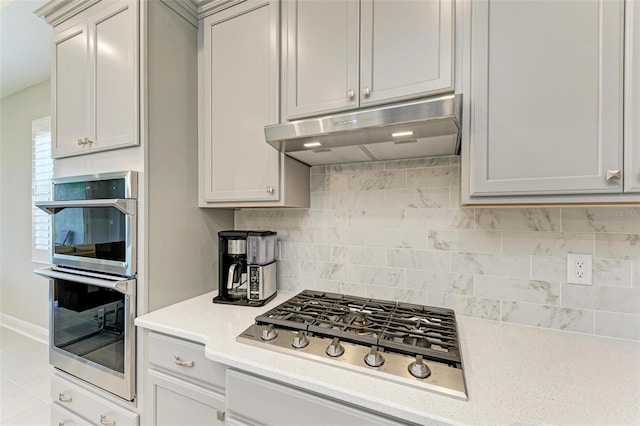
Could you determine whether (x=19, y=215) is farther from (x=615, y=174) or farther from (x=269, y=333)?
(x=615, y=174)

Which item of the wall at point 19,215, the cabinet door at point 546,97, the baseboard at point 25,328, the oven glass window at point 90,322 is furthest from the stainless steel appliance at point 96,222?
the baseboard at point 25,328

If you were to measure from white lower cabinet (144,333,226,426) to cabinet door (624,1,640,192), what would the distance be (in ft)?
5.06

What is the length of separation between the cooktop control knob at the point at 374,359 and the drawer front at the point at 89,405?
123 cm

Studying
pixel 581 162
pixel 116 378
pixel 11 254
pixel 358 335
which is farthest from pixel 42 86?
pixel 581 162

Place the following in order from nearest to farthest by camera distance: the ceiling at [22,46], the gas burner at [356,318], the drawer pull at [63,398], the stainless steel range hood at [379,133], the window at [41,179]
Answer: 1. the stainless steel range hood at [379,133]
2. the gas burner at [356,318]
3. the drawer pull at [63,398]
4. the ceiling at [22,46]
5. the window at [41,179]

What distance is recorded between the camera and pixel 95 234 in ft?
4.85

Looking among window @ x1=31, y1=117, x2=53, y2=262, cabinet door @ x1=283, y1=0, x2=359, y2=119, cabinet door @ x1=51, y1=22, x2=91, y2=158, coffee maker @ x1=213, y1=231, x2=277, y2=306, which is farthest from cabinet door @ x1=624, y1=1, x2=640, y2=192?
window @ x1=31, y1=117, x2=53, y2=262

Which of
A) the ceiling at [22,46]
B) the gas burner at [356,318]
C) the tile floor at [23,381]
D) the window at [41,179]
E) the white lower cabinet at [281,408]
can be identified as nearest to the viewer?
the white lower cabinet at [281,408]

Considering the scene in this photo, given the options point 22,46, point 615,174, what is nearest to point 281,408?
point 615,174

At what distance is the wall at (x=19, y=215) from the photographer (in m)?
3.11

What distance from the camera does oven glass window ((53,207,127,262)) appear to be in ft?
4.59

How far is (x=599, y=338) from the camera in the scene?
1133 mm

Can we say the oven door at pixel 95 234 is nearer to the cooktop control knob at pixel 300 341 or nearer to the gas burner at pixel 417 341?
the cooktop control knob at pixel 300 341

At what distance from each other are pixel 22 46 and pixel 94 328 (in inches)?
101
